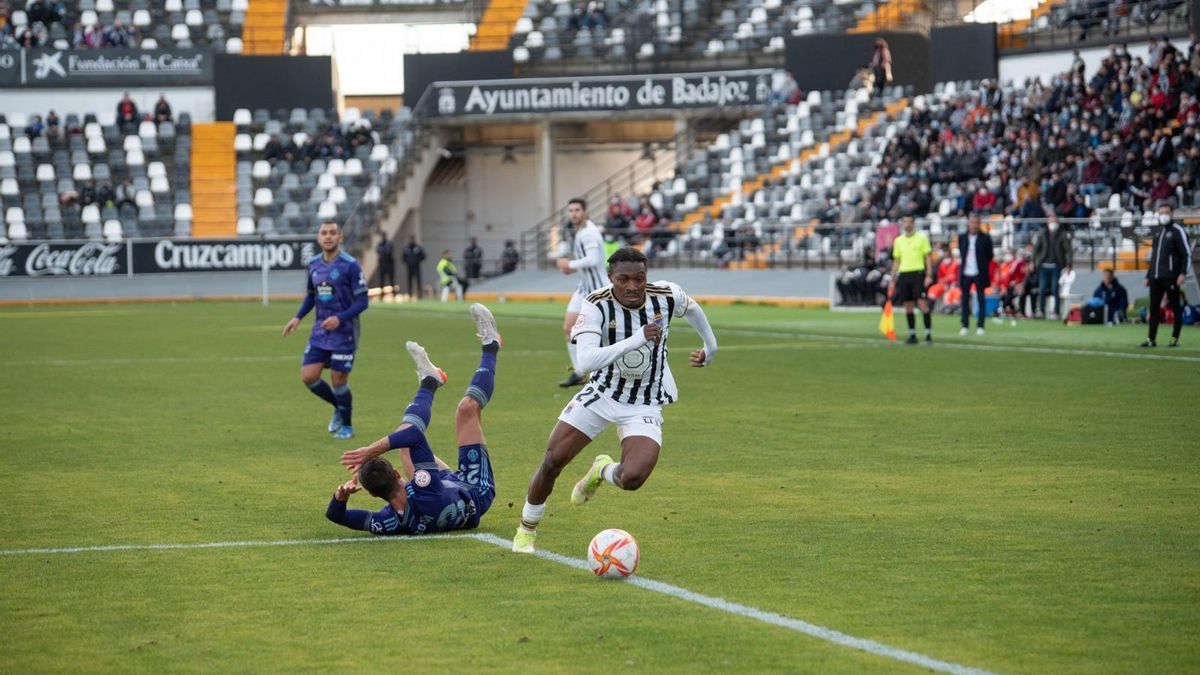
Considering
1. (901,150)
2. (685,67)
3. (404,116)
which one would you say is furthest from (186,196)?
(901,150)

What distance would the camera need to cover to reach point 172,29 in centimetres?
5928

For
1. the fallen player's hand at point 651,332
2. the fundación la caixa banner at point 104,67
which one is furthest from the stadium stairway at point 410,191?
the fallen player's hand at point 651,332

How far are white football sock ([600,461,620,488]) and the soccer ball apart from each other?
0.96 m

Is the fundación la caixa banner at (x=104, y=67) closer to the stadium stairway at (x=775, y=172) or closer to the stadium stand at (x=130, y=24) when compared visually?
the stadium stand at (x=130, y=24)

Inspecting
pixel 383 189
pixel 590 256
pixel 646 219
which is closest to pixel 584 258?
pixel 590 256

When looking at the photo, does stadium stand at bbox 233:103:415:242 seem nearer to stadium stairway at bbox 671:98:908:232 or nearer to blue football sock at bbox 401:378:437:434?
stadium stairway at bbox 671:98:908:232

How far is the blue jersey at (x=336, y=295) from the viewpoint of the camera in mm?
15773

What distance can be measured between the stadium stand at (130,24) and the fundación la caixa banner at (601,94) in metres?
8.23

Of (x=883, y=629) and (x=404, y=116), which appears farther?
(x=404, y=116)

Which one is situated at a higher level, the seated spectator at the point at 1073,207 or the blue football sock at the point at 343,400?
the seated spectator at the point at 1073,207

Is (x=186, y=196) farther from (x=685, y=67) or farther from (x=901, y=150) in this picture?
(x=901, y=150)

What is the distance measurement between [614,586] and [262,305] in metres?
38.8

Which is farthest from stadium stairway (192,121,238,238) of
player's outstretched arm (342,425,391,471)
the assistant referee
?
player's outstretched arm (342,425,391,471)

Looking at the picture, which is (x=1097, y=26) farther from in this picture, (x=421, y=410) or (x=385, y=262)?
(x=421, y=410)
